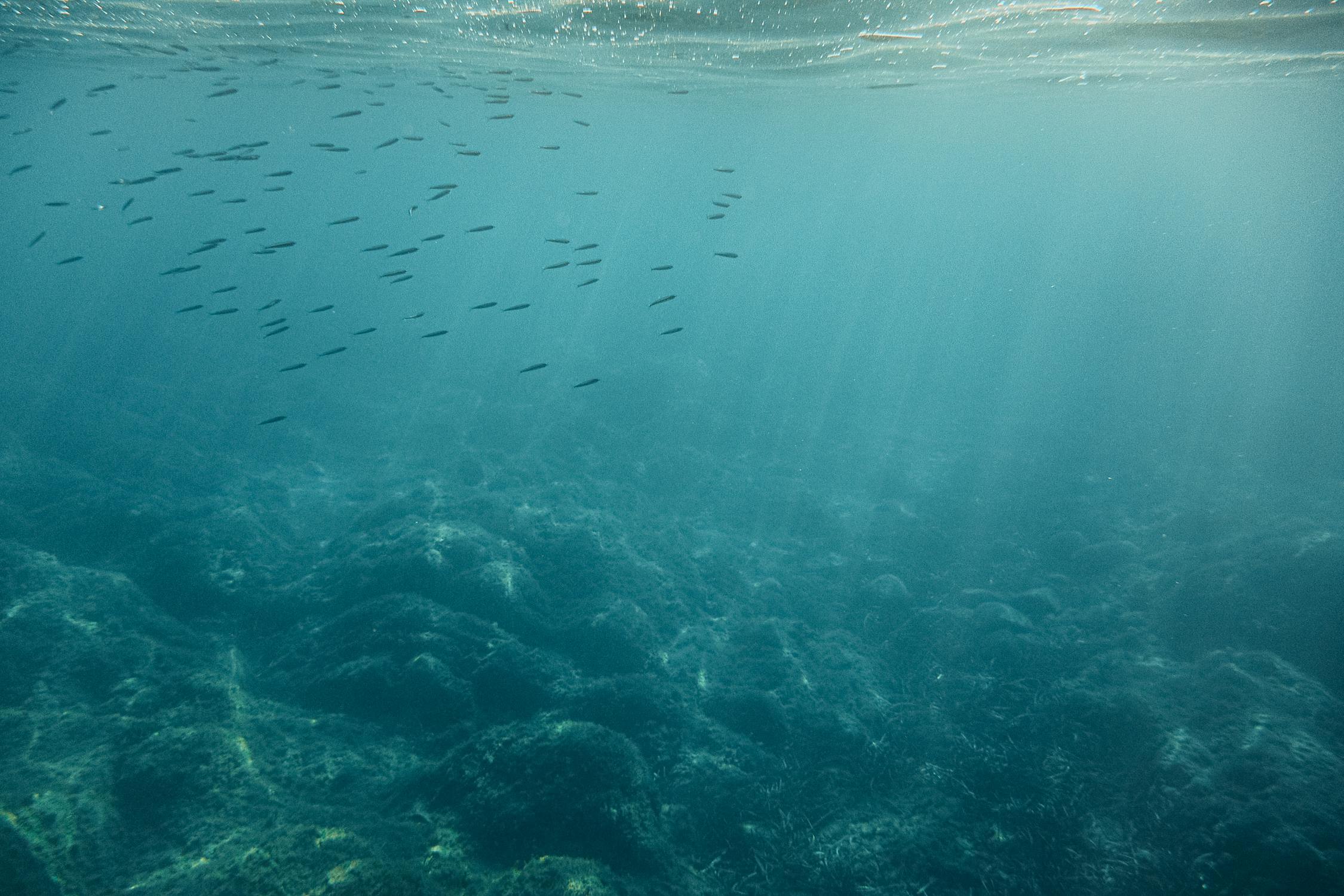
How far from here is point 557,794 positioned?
20.1ft

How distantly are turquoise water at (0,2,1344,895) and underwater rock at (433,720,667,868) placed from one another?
0.05 meters

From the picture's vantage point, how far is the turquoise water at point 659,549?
6.21 meters

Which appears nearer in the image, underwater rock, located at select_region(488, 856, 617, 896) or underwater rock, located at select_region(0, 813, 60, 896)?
underwater rock, located at select_region(0, 813, 60, 896)

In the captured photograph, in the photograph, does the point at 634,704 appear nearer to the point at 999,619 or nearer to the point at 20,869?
the point at 20,869

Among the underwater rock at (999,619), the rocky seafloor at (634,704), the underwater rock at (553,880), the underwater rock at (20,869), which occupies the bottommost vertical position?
the underwater rock at (999,619)

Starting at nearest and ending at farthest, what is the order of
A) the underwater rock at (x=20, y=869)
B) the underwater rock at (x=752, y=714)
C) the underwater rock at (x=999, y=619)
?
1. the underwater rock at (x=20, y=869)
2. the underwater rock at (x=752, y=714)
3. the underwater rock at (x=999, y=619)

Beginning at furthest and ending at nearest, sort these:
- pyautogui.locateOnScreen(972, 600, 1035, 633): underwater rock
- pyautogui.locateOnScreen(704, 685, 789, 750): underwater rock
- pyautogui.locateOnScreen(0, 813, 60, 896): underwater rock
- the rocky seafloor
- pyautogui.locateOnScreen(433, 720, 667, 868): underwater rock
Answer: pyautogui.locateOnScreen(972, 600, 1035, 633): underwater rock < pyautogui.locateOnScreen(704, 685, 789, 750): underwater rock < pyautogui.locateOnScreen(433, 720, 667, 868): underwater rock < the rocky seafloor < pyautogui.locateOnScreen(0, 813, 60, 896): underwater rock

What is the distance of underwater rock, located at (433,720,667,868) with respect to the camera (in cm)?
592

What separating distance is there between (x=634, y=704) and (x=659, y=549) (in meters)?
4.79

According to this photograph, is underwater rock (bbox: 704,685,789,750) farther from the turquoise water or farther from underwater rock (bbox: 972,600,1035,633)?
underwater rock (bbox: 972,600,1035,633)

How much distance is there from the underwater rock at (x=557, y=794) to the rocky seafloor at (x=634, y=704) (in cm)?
3

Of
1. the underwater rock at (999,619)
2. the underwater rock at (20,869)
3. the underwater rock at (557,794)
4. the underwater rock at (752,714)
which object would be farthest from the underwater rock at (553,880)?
the underwater rock at (999,619)

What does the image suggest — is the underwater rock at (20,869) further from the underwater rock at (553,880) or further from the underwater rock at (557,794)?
the underwater rock at (553,880)

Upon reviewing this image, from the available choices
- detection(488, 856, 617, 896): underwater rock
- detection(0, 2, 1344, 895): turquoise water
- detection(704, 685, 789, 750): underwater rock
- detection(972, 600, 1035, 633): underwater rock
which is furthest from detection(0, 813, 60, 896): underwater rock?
detection(972, 600, 1035, 633): underwater rock
